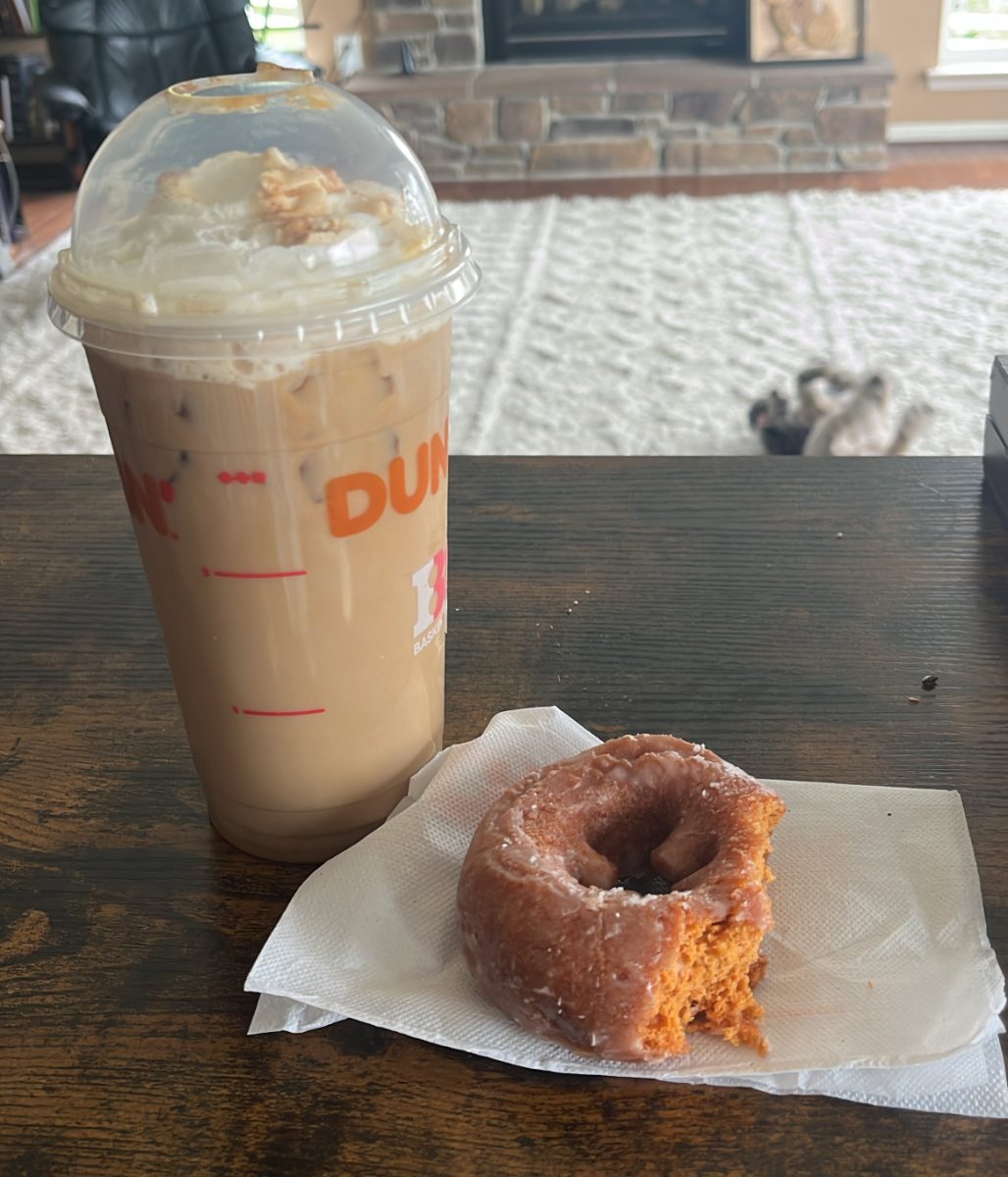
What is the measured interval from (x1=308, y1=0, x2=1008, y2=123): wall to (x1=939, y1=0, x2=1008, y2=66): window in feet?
0.36

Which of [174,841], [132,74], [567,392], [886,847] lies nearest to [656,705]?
[886,847]

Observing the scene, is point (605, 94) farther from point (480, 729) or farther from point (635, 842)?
point (635, 842)

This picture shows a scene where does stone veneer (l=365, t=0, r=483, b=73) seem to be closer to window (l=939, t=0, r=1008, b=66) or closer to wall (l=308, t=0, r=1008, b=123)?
wall (l=308, t=0, r=1008, b=123)

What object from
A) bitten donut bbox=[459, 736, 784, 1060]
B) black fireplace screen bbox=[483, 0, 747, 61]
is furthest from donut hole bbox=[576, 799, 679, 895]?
black fireplace screen bbox=[483, 0, 747, 61]

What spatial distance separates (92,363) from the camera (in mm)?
517

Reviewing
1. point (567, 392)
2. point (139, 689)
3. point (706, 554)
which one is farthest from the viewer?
point (567, 392)

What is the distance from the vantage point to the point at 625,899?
1.61 feet

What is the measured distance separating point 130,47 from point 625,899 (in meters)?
3.93

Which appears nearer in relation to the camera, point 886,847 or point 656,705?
point 886,847

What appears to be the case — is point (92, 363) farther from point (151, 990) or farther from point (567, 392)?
point (567, 392)

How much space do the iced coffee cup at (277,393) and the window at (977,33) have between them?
4.35 meters

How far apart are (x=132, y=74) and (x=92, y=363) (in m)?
3.72

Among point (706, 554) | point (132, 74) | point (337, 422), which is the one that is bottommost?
point (132, 74)

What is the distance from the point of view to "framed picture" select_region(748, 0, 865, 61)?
12.8 feet
